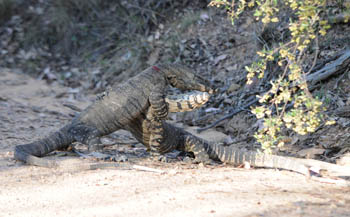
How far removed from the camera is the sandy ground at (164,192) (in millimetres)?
3445

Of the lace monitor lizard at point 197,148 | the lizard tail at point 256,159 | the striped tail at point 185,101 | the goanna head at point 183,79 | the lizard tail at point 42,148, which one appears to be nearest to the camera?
the lizard tail at point 256,159

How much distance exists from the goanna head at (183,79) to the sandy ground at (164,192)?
40.8 inches

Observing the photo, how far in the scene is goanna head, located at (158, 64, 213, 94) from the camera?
5867mm

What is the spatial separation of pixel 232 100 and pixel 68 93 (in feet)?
12.9

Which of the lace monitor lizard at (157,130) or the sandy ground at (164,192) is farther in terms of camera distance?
the lace monitor lizard at (157,130)

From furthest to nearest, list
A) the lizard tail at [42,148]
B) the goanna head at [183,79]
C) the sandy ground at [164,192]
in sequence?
the goanna head at [183,79] → the lizard tail at [42,148] → the sandy ground at [164,192]

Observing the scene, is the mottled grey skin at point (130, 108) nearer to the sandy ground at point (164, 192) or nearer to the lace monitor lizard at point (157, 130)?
the lace monitor lizard at point (157, 130)

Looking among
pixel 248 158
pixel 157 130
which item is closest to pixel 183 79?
pixel 157 130

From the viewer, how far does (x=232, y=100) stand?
831 centimetres

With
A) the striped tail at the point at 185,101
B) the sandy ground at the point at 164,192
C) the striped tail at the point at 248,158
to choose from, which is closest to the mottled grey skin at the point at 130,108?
the striped tail at the point at 185,101

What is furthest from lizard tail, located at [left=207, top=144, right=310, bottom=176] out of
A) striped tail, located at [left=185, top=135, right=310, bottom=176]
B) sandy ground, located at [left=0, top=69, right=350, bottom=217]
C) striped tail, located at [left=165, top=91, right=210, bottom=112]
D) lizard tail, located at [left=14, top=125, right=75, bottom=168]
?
lizard tail, located at [left=14, top=125, right=75, bottom=168]

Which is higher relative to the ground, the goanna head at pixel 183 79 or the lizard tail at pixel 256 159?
the goanna head at pixel 183 79

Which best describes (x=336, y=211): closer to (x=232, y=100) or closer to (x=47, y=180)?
Result: (x=47, y=180)

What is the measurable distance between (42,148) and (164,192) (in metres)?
2.30
